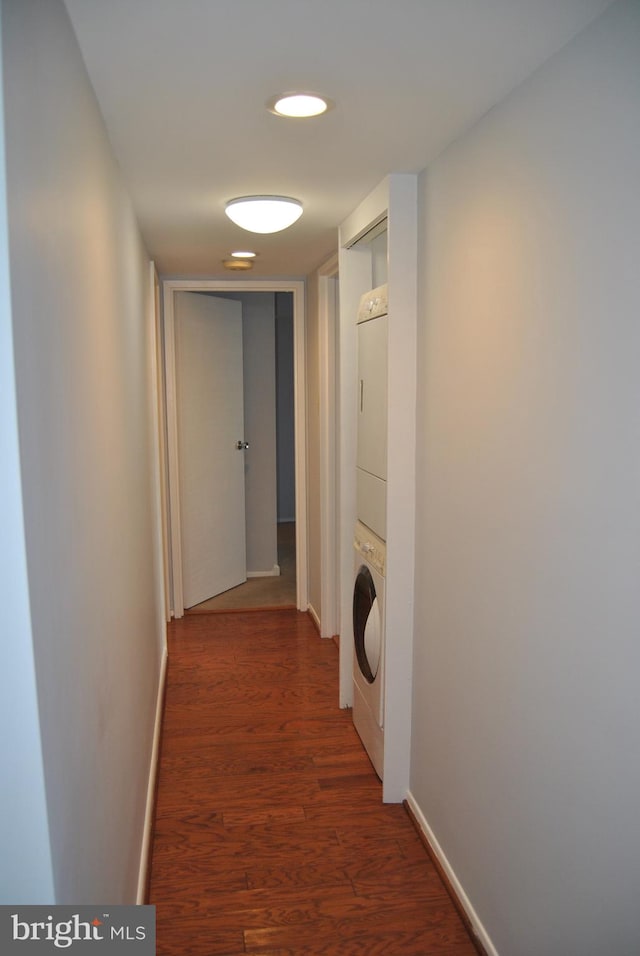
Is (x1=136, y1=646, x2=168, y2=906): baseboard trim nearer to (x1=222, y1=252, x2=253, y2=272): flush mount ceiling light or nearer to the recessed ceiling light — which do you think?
the recessed ceiling light

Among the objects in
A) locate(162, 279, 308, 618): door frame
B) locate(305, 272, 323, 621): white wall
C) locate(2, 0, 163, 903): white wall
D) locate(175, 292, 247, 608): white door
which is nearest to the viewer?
locate(2, 0, 163, 903): white wall

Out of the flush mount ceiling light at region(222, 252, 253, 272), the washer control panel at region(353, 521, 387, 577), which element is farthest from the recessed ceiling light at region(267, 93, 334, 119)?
the flush mount ceiling light at region(222, 252, 253, 272)

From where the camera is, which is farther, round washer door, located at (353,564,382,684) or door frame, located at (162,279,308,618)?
door frame, located at (162,279,308,618)

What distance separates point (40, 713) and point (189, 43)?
4.31 feet

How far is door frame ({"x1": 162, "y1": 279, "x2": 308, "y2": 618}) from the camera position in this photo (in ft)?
16.4

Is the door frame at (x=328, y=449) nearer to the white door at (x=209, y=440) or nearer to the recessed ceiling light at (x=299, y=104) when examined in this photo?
the white door at (x=209, y=440)

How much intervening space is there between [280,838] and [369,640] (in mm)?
805

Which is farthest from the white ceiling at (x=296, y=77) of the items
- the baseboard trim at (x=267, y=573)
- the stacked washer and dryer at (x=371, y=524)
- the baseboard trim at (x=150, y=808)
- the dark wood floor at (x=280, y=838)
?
the baseboard trim at (x=267, y=573)

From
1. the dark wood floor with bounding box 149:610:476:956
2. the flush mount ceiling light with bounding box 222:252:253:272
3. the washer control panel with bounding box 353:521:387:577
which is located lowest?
the dark wood floor with bounding box 149:610:476:956

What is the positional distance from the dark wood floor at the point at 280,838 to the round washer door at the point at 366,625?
46cm

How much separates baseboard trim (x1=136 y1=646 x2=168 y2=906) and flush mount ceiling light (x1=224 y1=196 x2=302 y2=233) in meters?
2.13

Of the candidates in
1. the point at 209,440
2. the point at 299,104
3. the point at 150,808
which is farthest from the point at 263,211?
the point at 209,440

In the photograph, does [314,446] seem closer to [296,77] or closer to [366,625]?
[366,625]

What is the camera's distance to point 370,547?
10.1 ft
